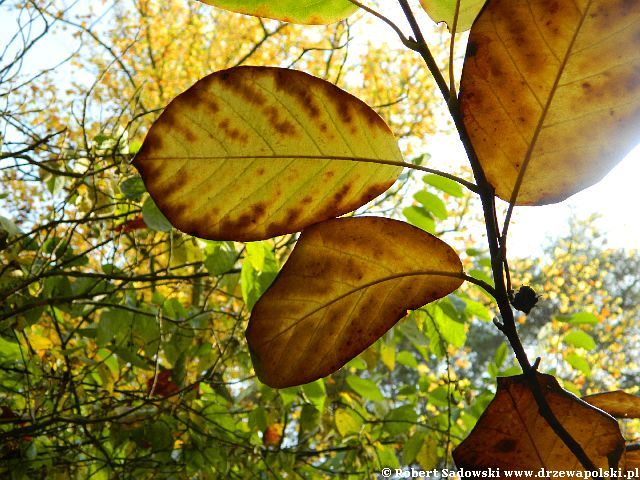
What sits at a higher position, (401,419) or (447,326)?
(447,326)

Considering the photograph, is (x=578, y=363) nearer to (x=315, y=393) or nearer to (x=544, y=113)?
(x=315, y=393)

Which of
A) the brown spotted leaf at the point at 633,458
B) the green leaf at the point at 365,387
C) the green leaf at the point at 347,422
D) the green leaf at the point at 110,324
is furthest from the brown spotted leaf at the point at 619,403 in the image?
the green leaf at the point at 347,422

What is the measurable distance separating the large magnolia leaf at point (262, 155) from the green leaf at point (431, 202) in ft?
3.34

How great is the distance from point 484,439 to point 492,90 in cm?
22

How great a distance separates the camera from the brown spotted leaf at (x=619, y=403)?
0.39m

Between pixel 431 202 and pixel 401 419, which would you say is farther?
pixel 401 419

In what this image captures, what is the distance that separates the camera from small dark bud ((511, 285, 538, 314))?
0.34 m

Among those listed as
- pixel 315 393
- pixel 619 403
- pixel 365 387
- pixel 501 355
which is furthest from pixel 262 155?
pixel 501 355

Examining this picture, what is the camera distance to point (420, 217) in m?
1.39

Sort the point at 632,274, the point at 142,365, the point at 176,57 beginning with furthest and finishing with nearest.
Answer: the point at 632,274 < the point at 176,57 < the point at 142,365

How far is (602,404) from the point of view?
41 centimetres

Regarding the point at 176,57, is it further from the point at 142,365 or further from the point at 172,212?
the point at 172,212

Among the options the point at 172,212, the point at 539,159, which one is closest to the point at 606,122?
the point at 539,159

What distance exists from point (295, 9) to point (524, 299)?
252 millimetres
